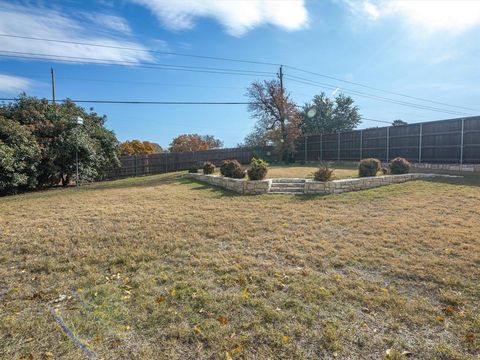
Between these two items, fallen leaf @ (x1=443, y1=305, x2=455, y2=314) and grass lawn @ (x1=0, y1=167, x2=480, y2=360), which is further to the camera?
fallen leaf @ (x1=443, y1=305, x2=455, y2=314)

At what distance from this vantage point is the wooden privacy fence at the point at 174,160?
1931 cm

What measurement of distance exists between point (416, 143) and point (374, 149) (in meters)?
2.42

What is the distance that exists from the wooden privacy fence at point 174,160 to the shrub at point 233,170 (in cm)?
1041

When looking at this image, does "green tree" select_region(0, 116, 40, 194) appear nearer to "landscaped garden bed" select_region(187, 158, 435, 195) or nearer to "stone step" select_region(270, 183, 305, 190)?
"landscaped garden bed" select_region(187, 158, 435, 195)

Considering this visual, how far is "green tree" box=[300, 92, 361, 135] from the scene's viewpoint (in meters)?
27.9

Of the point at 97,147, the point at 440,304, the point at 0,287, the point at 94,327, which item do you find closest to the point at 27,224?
the point at 0,287

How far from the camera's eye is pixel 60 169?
1320 centimetres

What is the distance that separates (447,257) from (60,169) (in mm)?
14639

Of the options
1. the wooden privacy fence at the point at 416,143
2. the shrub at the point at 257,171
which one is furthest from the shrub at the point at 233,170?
the wooden privacy fence at the point at 416,143

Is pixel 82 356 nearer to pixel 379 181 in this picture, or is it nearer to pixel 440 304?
pixel 440 304

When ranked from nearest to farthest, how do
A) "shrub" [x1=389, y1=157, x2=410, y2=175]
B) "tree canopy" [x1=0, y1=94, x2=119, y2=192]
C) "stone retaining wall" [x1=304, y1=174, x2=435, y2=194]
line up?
1. "stone retaining wall" [x1=304, y1=174, x2=435, y2=194]
2. "shrub" [x1=389, y1=157, x2=410, y2=175]
3. "tree canopy" [x1=0, y1=94, x2=119, y2=192]

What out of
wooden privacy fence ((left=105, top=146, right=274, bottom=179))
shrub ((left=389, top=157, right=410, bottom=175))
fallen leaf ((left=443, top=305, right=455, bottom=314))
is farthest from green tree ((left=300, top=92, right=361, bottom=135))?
fallen leaf ((left=443, top=305, right=455, bottom=314))

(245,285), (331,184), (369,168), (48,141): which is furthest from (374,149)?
(48,141)

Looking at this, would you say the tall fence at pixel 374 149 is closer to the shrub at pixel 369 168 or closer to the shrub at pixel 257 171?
the shrub at pixel 369 168
